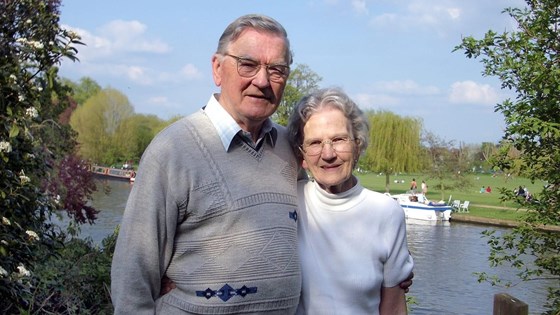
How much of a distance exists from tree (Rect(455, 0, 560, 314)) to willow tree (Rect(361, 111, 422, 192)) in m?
39.0

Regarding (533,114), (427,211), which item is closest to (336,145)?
(533,114)

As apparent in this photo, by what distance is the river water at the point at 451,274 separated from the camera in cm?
1227

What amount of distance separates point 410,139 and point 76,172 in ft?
113

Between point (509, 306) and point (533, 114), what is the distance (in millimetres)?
2182

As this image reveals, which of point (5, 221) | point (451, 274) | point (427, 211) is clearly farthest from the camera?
point (427, 211)

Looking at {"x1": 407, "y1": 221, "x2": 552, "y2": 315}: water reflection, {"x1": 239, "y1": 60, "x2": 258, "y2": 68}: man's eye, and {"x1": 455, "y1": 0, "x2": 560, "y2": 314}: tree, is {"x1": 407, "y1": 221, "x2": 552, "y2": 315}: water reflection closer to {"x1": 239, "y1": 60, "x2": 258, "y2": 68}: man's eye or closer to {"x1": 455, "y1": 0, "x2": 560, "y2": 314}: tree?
{"x1": 455, "y1": 0, "x2": 560, "y2": 314}: tree

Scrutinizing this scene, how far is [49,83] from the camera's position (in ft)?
11.8

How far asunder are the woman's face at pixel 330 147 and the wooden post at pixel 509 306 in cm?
171

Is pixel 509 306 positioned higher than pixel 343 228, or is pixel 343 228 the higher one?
pixel 343 228

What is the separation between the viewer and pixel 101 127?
5997 centimetres

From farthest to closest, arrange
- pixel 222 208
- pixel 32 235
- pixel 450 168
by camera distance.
Result: pixel 450 168 < pixel 32 235 < pixel 222 208

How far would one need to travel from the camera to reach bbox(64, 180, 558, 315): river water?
12.3 meters

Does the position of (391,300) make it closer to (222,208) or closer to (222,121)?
(222,208)

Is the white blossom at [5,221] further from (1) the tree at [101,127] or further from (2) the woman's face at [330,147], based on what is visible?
(1) the tree at [101,127]
